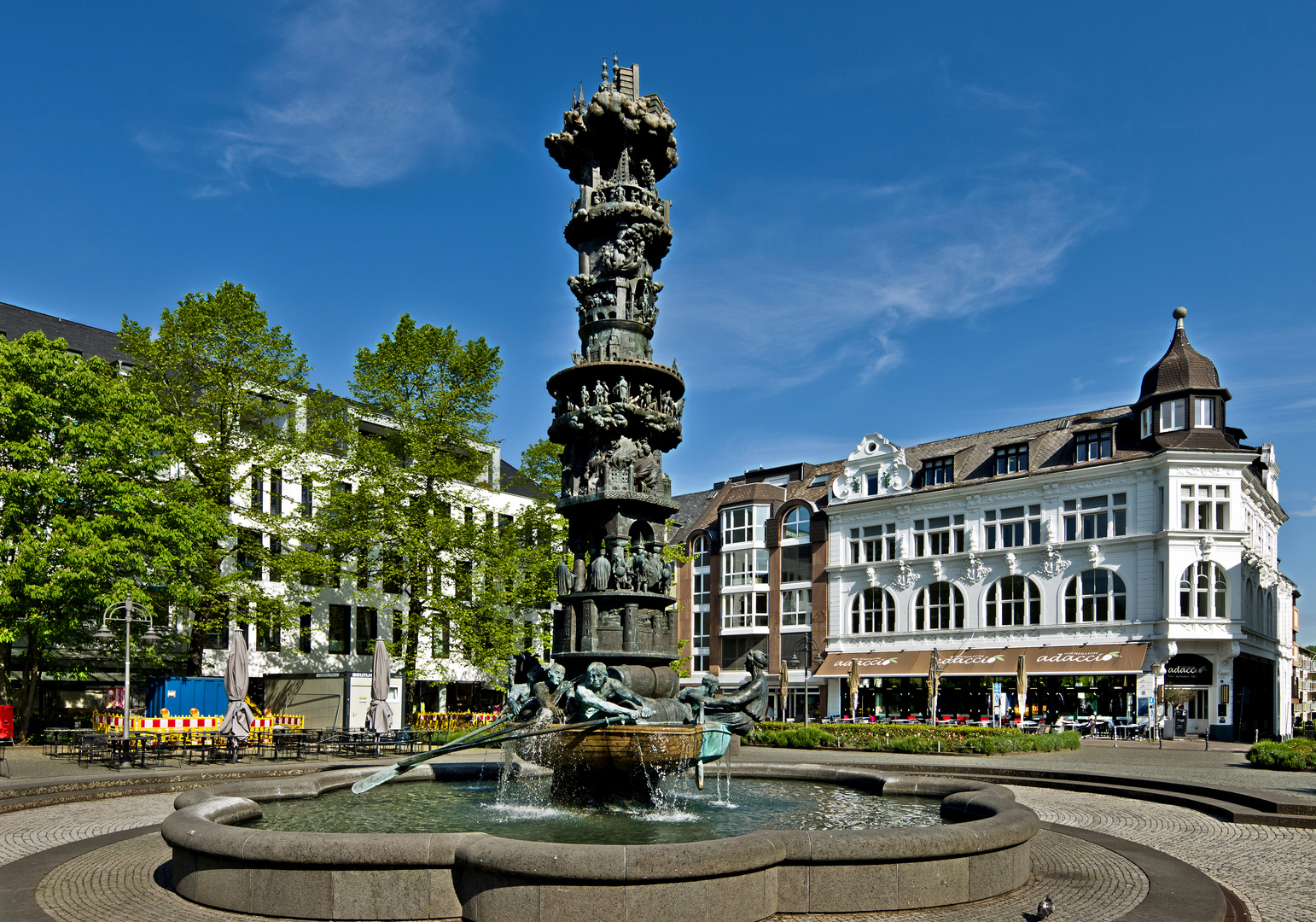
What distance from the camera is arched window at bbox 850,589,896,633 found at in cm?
5412

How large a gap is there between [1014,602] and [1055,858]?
3975 cm

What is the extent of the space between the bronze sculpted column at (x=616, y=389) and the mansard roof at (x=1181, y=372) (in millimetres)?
36230

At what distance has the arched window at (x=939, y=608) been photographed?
169 feet

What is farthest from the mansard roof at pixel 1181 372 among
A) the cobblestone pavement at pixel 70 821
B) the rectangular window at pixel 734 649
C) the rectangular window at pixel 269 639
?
the cobblestone pavement at pixel 70 821

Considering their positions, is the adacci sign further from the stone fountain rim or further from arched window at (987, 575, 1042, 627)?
the stone fountain rim

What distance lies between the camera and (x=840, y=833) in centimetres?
888

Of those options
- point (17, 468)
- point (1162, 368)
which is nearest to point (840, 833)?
point (17, 468)

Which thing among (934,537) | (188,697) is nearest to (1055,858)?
(188,697)

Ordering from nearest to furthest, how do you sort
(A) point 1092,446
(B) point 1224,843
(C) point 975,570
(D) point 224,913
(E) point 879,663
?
(D) point 224,913
(B) point 1224,843
(A) point 1092,446
(C) point 975,570
(E) point 879,663

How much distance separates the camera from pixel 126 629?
2633cm

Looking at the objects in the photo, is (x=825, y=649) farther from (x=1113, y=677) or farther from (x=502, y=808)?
(x=502, y=808)

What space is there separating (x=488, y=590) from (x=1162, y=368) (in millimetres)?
31165

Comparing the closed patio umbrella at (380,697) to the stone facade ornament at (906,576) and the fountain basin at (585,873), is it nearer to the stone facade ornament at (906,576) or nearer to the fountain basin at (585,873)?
the fountain basin at (585,873)

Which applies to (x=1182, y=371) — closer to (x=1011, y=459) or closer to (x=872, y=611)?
(x=1011, y=459)
